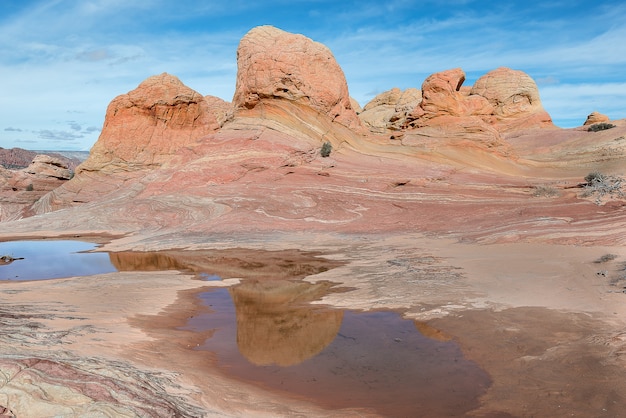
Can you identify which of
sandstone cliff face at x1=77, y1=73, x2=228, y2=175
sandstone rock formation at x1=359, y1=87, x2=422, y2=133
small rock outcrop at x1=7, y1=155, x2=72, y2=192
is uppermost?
sandstone rock formation at x1=359, y1=87, x2=422, y2=133

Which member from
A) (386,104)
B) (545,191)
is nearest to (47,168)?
(386,104)

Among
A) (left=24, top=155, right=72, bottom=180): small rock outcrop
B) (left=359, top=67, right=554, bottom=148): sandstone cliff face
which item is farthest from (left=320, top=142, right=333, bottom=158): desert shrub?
(left=24, top=155, right=72, bottom=180): small rock outcrop

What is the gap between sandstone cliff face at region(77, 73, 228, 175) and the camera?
45.6 m

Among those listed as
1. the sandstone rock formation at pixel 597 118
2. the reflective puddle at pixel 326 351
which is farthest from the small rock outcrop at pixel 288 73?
the sandstone rock formation at pixel 597 118

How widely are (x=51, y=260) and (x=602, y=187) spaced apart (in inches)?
934

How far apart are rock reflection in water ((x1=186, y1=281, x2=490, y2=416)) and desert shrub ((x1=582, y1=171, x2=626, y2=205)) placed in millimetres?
15454

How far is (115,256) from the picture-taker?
67.8 feet

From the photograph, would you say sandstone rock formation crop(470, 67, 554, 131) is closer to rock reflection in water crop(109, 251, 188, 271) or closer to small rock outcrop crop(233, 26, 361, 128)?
small rock outcrop crop(233, 26, 361, 128)

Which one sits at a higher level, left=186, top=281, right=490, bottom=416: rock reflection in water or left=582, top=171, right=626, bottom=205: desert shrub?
left=582, top=171, right=626, bottom=205: desert shrub

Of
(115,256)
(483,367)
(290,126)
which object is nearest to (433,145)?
(290,126)

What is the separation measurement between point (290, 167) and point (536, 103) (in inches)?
1236

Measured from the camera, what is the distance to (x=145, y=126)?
4700cm

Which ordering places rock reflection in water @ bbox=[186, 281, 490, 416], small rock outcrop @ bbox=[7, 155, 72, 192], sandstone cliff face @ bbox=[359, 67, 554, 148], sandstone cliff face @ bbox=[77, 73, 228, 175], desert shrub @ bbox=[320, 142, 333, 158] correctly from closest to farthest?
rock reflection in water @ bbox=[186, 281, 490, 416]
desert shrub @ bbox=[320, 142, 333, 158]
sandstone cliff face @ bbox=[359, 67, 554, 148]
sandstone cliff face @ bbox=[77, 73, 228, 175]
small rock outcrop @ bbox=[7, 155, 72, 192]

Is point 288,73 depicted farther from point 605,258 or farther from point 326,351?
point 326,351
